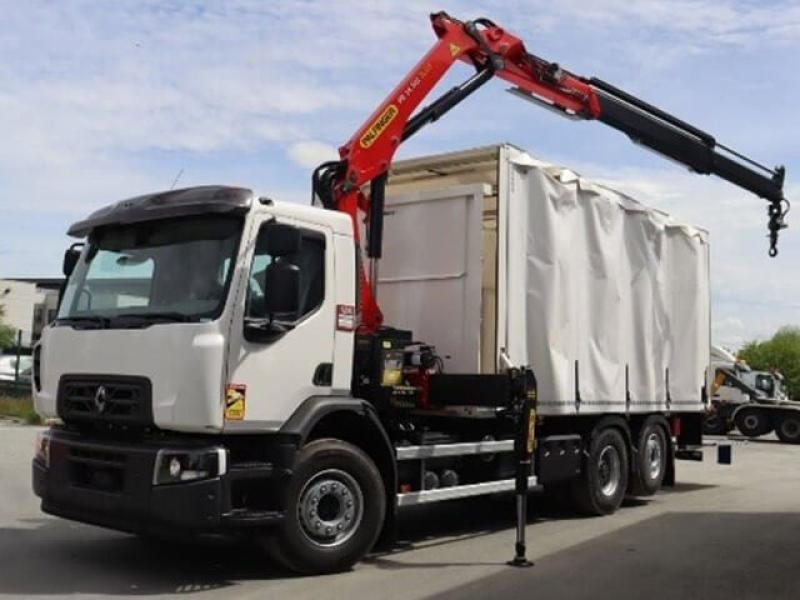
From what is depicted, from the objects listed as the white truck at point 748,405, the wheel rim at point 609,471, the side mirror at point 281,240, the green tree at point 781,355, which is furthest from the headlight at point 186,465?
the green tree at point 781,355

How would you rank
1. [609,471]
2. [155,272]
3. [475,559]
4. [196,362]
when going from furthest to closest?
Result: [609,471] < [475,559] < [155,272] < [196,362]

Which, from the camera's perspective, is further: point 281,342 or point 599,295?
point 599,295

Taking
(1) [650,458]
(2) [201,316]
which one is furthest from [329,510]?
(1) [650,458]

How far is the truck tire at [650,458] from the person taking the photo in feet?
36.9

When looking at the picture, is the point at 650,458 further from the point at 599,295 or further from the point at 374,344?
the point at 374,344

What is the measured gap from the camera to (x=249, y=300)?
684 centimetres

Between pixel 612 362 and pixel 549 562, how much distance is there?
3.41 metres

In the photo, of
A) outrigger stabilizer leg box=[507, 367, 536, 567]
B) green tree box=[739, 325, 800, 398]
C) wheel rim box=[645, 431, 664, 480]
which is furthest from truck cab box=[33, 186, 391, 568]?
green tree box=[739, 325, 800, 398]

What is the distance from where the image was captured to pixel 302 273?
730 centimetres

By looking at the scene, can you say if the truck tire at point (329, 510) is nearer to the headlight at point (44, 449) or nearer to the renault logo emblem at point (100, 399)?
the renault logo emblem at point (100, 399)

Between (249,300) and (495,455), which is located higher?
(249,300)

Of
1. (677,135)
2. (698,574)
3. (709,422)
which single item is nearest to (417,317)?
(698,574)

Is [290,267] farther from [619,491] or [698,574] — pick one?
[619,491]

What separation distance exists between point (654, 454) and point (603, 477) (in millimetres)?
1319
